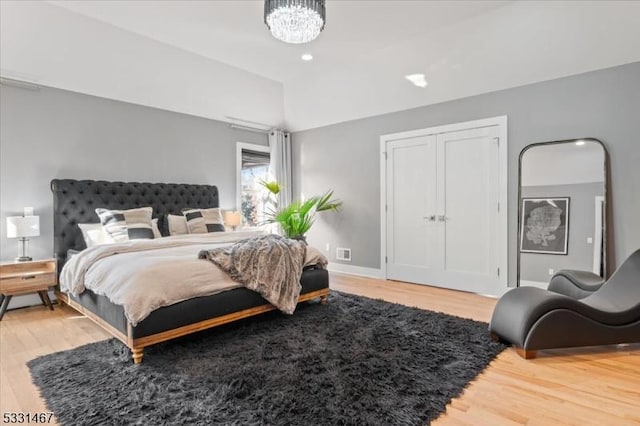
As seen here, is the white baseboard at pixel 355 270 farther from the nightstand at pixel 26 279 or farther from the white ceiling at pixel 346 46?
the nightstand at pixel 26 279

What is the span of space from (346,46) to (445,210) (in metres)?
2.51

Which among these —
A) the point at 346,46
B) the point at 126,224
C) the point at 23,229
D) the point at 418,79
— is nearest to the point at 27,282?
the point at 23,229

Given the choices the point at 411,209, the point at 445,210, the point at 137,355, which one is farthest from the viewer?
the point at 411,209

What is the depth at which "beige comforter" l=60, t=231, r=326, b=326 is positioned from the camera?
100 inches

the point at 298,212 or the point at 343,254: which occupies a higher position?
the point at 298,212

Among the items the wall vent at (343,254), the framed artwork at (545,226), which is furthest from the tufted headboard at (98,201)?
the framed artwork at (545,226)

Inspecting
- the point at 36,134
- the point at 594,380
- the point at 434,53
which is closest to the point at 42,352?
the point at 36,134

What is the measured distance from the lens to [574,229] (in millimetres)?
3844

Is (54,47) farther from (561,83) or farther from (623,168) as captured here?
(623,168)

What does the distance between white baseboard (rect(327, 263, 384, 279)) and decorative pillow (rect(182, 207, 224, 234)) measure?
2093 millimetres

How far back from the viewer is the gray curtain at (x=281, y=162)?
6.43 meters

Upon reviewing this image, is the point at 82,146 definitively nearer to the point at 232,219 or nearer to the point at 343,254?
the point at 232,219

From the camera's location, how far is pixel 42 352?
9.10 feet

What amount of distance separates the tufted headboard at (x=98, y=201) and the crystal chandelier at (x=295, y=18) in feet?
9.61
